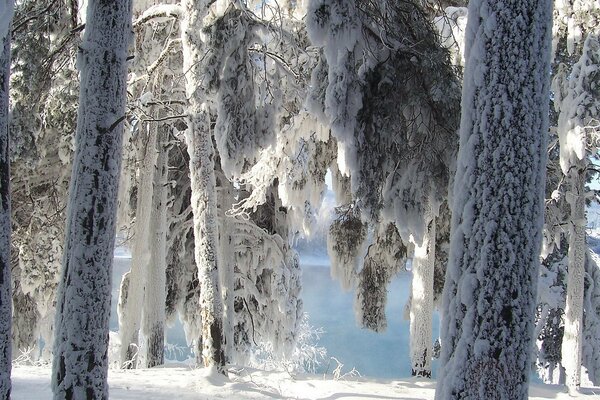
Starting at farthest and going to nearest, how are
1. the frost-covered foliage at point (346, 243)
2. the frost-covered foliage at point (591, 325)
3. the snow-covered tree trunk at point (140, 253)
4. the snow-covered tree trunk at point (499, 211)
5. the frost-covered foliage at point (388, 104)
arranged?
the frost-covered foliage at point (591, 325), the snow-covered tree trunk at point (140, 253), the frost-covered foliage at point (346, 243), the frost-covered foliage at point (388, 104), the snow-covered tree trunk at point (499, 211)

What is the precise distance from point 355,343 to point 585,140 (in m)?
23.5

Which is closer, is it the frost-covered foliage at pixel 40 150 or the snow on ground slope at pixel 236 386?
the frost-covered foliage at pixel 40 150

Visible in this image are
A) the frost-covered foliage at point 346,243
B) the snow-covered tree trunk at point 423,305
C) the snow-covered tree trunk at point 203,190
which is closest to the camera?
the snow-covered tree trunk at point 203,190

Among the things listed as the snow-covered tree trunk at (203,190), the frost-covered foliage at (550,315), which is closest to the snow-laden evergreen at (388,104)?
the snow-covered tree trunk at (203,190)

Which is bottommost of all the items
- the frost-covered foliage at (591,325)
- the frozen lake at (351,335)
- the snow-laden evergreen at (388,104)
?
the frozen lake at (351,335)

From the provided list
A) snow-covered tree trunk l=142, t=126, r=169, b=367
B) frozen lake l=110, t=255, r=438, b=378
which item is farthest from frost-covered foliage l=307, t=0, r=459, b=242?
frozen lake l=110, t=255, r=438, b=378

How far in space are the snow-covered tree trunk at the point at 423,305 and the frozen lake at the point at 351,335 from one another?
10531mm

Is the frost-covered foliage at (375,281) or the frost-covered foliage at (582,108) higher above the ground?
the frost-covered foliage at (582,108)

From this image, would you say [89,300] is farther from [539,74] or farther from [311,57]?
[311,57]

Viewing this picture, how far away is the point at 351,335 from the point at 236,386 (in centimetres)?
2630

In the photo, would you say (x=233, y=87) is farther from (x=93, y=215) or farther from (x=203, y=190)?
(x=93, y=215)

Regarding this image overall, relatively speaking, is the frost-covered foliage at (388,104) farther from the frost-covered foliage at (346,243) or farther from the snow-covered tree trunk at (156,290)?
the snow-covered tree trunk at (156,290)

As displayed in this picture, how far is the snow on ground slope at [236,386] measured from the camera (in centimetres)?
700

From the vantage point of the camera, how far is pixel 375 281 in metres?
10.5
